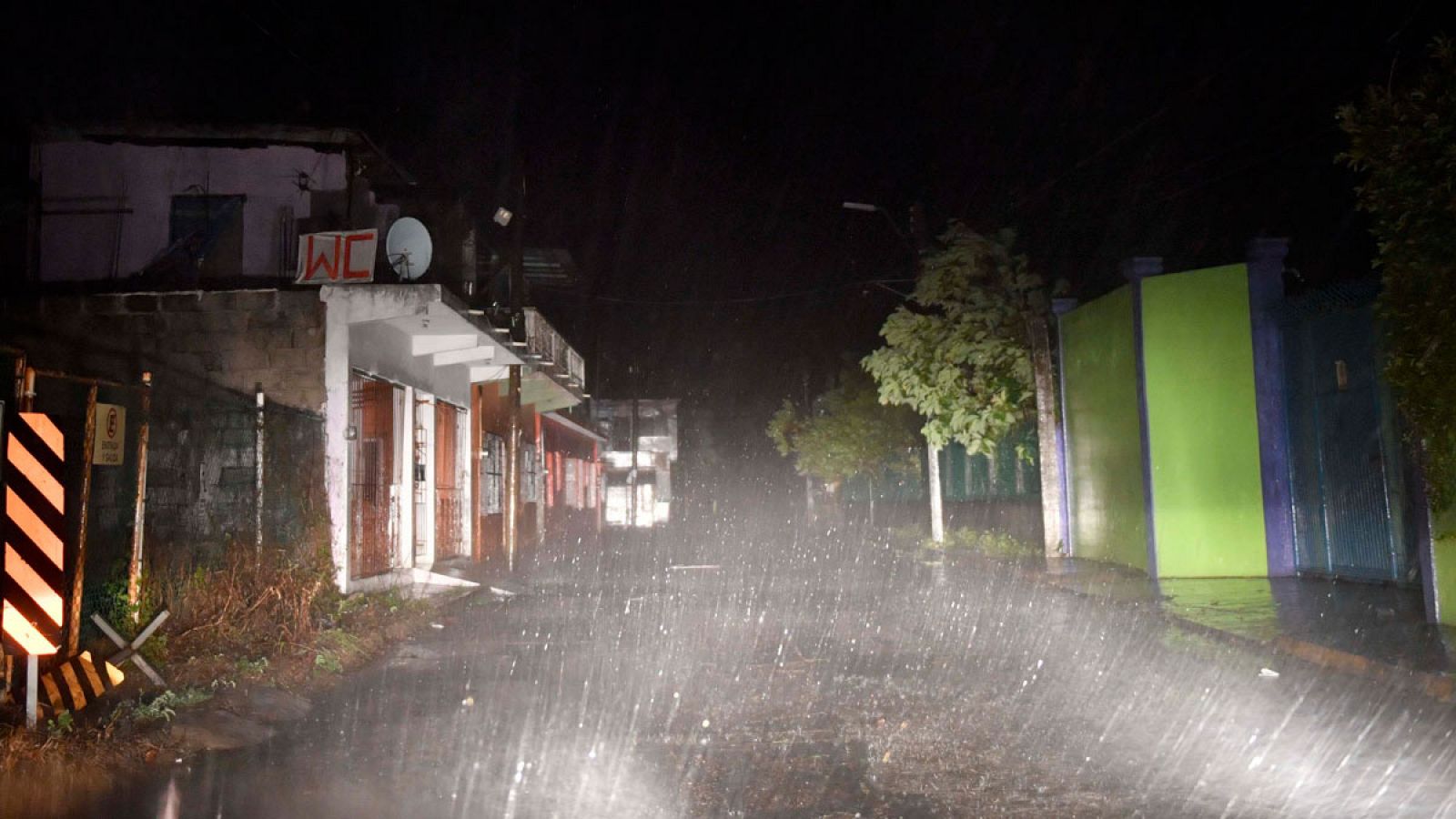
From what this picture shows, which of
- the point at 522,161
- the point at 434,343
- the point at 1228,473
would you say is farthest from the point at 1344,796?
the point at 522,161

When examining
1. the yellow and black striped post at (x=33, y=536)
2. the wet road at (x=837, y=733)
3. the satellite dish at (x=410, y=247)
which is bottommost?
the wet road at (x=837, y=733)

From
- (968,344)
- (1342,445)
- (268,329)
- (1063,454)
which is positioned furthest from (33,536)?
(1063,454)

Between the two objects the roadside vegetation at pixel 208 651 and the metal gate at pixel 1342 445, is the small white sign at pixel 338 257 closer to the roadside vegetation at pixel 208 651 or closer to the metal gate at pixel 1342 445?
the roadside vegetation at pixel 208 651

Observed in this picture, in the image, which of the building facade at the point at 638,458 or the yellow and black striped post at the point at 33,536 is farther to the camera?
the building facade at the point at 638,458

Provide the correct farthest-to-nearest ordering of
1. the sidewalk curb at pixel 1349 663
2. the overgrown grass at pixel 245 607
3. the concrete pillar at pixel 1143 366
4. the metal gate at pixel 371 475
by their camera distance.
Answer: the concrete pillar at pixel 1143 366
the metal gate at pixel 371 475
the overgrown grass at pixel 245 607
the sidewalk curb at pixel 1349 663

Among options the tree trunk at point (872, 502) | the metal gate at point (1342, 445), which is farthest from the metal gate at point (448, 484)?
the tree trunk at point (872, 502)

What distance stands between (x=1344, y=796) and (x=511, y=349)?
15772 mm

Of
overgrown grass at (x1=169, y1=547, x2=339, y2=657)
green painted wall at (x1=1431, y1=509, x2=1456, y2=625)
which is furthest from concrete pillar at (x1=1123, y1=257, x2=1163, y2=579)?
overgrown grass at (x1=169, y1=547, x2=339, y2=657)

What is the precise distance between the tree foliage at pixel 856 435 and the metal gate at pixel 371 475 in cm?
2527

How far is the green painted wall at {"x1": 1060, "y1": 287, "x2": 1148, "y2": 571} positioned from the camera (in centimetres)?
1675

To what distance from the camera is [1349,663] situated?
28.7 feet

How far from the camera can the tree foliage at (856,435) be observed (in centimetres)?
3928

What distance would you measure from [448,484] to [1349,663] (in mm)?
14540

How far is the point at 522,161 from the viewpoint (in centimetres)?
2006
